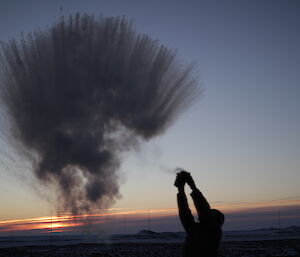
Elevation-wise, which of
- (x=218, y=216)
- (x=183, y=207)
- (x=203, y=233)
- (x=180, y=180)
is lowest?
(x=203, y=233)

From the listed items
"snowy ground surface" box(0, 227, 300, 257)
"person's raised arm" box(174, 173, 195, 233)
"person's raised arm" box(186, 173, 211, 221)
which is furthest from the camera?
"snowy ground surface" box(0, 227, 300, 257)

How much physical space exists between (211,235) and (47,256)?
4226cm

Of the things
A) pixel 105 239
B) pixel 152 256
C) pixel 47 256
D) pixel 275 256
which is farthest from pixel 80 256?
pixel 105 239

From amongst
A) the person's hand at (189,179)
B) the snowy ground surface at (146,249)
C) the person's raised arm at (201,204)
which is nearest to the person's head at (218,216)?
the person's raised arm at (201,204)

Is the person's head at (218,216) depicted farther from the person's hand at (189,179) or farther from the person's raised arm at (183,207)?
the person's hand at (189,179)

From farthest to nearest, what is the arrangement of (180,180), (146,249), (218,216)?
1. (146,249)
2. (180,180)
3. (218,216)

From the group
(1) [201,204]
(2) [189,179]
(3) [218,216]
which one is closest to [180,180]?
(2) [189,179]

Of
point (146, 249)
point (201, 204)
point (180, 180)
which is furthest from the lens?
point (146, 249)

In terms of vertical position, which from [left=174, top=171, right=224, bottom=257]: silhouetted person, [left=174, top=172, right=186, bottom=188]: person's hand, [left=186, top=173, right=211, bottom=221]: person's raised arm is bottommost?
[left=174, top=171, right=224, bottom=257]: silhouetted person

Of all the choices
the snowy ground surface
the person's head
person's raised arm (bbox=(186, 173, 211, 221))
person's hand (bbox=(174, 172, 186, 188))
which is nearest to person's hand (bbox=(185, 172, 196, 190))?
person's hand (bbox=(174, 172, 186, 188))

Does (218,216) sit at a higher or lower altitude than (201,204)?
lower

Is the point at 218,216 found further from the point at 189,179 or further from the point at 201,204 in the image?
the point at 189,179

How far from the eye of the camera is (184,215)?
400 cm

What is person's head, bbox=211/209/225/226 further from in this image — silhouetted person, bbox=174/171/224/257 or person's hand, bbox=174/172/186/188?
person's hand, bbox=174/172/186/188
